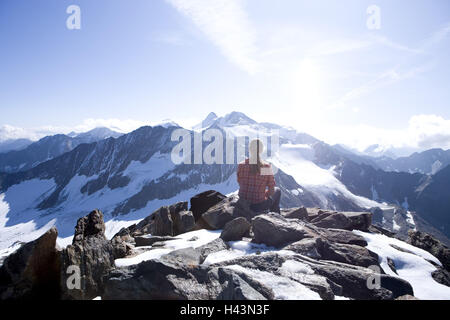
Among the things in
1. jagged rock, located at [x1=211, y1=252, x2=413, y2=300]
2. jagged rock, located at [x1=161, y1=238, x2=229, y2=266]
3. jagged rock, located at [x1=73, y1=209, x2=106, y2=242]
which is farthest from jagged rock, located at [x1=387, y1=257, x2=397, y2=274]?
jagged rock, located at [x1=73, y1=209, x2=106, y2=242]

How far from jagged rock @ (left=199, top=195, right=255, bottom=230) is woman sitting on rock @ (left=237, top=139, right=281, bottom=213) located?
0.36m

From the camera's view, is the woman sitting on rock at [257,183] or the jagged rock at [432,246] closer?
the jagged rock at [432,246]

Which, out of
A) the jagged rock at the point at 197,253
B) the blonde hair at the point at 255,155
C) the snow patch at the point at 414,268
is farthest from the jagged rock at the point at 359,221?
the jagged rock at the point at 197,253

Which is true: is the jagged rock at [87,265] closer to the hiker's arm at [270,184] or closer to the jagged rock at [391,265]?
the hiker's arm at [270,184]

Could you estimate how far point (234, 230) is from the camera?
10.1 meters

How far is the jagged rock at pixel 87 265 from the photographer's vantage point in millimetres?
5773

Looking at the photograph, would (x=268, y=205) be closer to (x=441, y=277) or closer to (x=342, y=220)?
(x=342, y=220)

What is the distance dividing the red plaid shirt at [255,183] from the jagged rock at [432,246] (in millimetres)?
7915

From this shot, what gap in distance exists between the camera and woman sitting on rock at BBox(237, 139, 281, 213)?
1194cm
